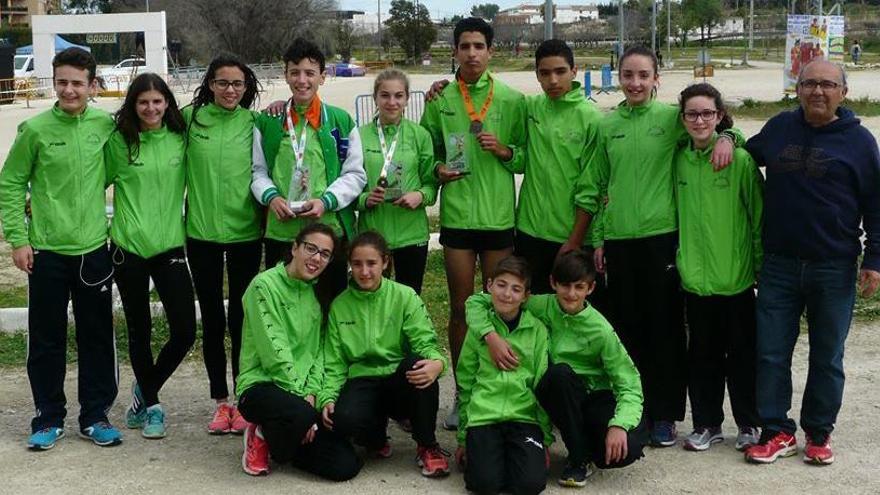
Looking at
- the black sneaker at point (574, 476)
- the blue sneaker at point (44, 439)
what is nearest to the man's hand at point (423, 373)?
the black sneaker at point (574, 476)

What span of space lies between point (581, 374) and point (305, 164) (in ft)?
→ 5.90

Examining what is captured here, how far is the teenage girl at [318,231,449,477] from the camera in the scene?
5.13 m

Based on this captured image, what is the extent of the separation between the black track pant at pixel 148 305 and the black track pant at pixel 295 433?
2.37ft

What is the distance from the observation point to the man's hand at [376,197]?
5.64 metres

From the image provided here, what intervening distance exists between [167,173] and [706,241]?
280 cm

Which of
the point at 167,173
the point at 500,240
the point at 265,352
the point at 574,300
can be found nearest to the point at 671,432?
the point at 574,300

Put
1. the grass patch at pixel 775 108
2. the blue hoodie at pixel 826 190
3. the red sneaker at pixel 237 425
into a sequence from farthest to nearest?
the grass patch at pixel 775 108, the red sneaker at pixel 237 425, the blue hoodie at pixel 826 190

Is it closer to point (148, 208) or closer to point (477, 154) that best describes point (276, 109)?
point (148, 208)

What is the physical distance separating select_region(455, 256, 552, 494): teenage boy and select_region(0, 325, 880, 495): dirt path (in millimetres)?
198

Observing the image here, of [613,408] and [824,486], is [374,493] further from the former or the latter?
[824,486]

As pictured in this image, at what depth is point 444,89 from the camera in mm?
5871

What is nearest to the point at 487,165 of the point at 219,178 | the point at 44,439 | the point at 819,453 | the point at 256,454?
the point at 219,178

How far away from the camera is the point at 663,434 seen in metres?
5.52

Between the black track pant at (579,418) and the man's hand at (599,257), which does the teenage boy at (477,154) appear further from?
the black track pant at (579,418)
